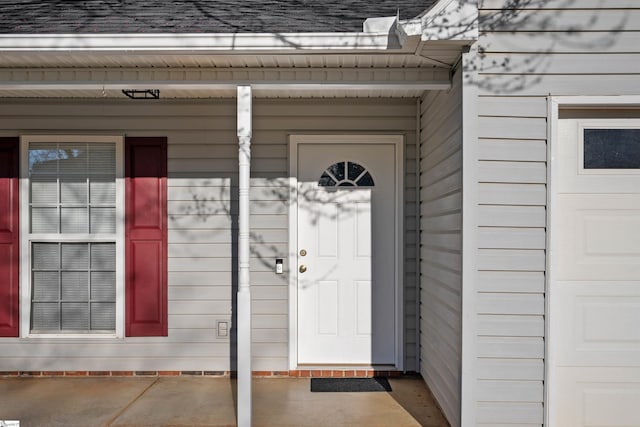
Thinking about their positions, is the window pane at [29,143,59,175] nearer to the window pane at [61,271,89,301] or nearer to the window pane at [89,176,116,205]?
the window pane at [89,176,116,205]

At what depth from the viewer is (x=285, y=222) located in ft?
13.6

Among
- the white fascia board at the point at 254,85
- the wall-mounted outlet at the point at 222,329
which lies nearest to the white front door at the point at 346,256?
the wall-mounted outlet at the point at 222,329

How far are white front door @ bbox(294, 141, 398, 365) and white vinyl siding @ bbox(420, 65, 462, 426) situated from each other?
0.31 meters

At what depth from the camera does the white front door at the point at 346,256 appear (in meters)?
4.18

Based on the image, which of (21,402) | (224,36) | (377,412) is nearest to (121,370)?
(21,402)

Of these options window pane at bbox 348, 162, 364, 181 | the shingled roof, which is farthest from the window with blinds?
window pane at bbox 348, 162, 364, 181

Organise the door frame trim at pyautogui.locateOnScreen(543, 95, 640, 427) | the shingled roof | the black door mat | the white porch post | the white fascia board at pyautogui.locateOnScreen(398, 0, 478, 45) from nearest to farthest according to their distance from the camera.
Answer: the white fascia board at pyautogui.locateOnScreen(398, 0, 478, 45) < the door frame trim at pyautogui.locateOnScreen(543, 95, 640, 427) < the shingled roof < the white porch post < the black door mat

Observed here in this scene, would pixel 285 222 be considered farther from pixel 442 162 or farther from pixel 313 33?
pixel 313 33

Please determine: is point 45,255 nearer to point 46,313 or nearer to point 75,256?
point 75,256

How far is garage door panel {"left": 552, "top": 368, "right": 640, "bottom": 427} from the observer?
282cm

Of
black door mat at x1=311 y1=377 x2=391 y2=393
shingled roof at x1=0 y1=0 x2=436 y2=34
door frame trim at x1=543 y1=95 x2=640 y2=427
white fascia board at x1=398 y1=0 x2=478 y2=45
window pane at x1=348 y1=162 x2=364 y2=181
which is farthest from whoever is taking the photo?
window pane at x1=348 y1=162 x2=364 y2=181

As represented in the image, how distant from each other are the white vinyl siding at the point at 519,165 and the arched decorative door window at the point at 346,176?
152 cm

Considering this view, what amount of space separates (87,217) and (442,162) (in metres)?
2.98

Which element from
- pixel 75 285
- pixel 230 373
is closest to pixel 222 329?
pixel 230 373
